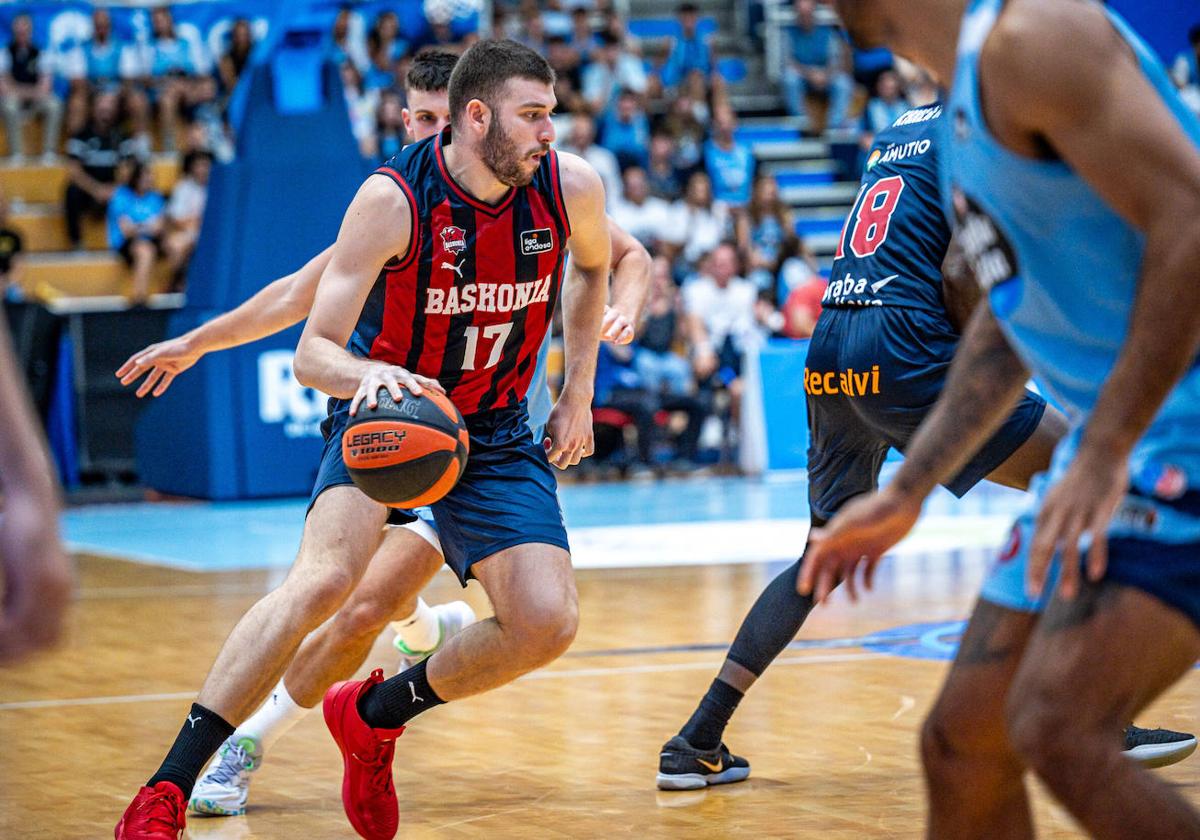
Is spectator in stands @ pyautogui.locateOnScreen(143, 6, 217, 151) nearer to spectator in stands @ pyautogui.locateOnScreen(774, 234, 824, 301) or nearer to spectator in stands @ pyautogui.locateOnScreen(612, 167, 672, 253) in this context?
spectator in stands @ pyautogui.locateOnScreen(612, 167, 672, 253)

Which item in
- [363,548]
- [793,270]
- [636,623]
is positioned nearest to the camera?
[363,548]

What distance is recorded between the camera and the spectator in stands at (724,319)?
15.2 m

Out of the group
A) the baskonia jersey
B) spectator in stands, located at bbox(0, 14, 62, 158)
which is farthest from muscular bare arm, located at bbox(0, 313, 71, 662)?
spectator in stands, located at bbox(0, 14, 62, 158)

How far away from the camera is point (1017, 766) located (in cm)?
267

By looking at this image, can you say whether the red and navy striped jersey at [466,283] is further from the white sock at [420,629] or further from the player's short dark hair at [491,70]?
the white sock at [420,629]

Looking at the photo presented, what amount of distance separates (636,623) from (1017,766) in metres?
4.95

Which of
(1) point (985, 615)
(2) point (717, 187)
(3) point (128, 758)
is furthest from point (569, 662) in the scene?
(2) point (717, 187)

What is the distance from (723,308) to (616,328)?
1079 cm

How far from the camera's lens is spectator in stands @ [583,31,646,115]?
62.2ft

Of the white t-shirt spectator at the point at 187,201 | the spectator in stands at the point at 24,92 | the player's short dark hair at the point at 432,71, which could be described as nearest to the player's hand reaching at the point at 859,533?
the player's short dark hair at the point at 432,71

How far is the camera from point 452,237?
4473 millimetres

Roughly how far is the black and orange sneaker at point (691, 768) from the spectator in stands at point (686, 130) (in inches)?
550

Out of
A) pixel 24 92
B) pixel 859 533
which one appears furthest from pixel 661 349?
pixel 859 533

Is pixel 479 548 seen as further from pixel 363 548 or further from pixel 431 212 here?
pixel 431 212
